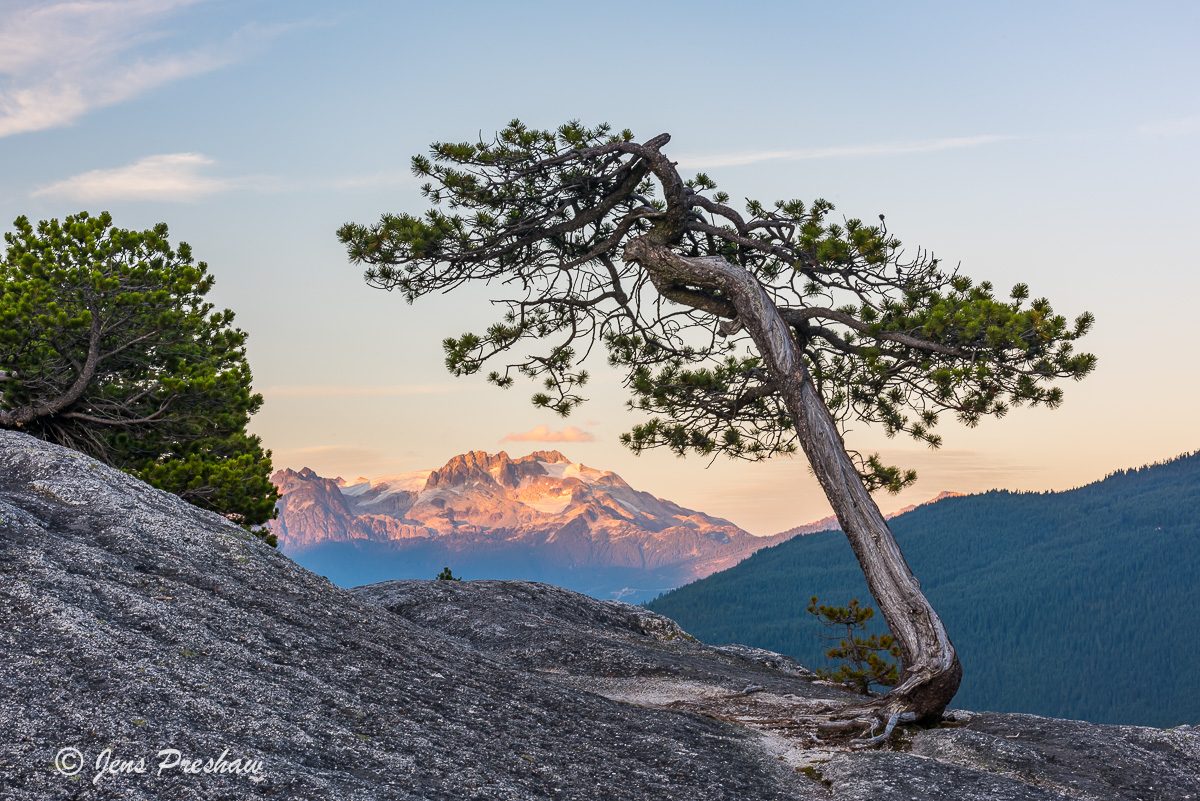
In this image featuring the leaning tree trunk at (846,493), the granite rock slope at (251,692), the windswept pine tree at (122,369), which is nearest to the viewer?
the granite rock slope at (251,692)

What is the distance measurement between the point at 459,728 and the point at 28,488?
24.0 ft

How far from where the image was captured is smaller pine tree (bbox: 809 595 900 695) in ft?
59.4

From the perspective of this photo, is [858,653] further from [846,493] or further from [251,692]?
[251,692]

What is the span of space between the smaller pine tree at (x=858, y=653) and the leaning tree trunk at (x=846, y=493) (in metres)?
5.27

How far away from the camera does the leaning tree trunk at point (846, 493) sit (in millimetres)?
12078

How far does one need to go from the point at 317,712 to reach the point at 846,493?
27.8ft

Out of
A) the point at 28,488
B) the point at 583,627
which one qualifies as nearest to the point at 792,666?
the point at 583,627

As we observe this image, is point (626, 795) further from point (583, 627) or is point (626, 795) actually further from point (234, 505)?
point (234, 505)

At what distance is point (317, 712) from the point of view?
7887 millimetres

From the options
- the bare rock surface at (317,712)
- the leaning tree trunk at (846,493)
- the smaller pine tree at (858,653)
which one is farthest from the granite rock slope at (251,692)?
the smaller pine tree at (858,653)

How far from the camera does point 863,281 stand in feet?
49.3

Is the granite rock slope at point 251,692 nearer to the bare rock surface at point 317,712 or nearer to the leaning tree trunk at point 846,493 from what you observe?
the bare rock surface at point 317,712

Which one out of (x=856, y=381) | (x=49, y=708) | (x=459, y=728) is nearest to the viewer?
(x=49, y=708)

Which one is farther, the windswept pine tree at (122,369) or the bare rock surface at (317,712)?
the windswept pine tree at (122,369)
